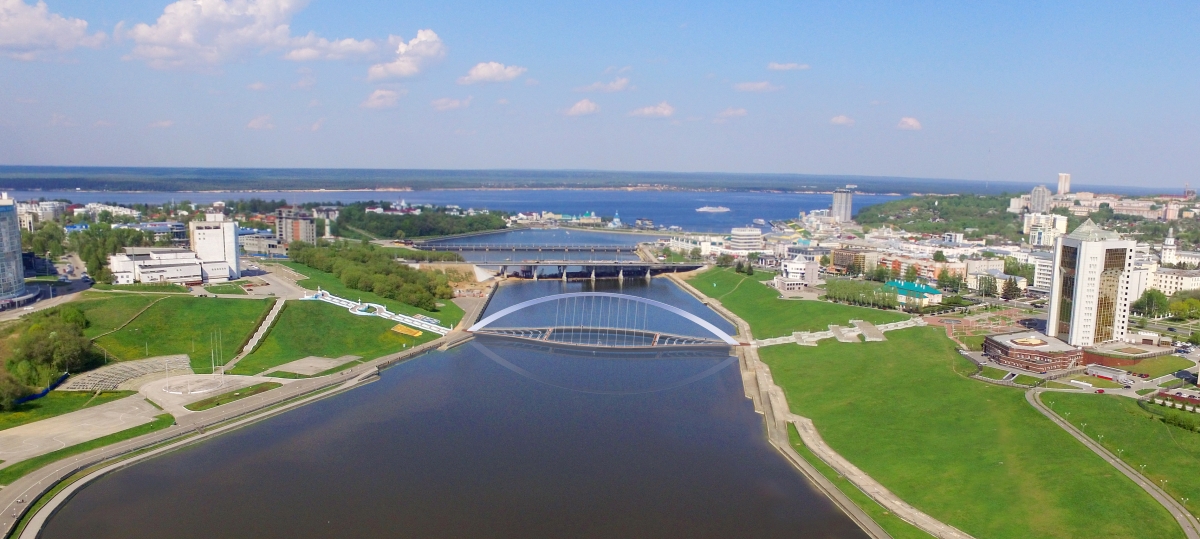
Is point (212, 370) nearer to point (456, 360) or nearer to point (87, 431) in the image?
point (87, 431)

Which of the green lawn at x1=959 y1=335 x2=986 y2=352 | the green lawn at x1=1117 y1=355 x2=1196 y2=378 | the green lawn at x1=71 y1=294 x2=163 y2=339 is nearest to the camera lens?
the green lawn at x1=1117 y1=355 x2=1196 y2=378

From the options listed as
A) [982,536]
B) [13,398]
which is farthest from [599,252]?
[982,536]

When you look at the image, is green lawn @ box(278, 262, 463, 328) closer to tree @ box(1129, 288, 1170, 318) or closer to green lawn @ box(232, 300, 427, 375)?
green lawn @ box(232, 300, 427, 375)

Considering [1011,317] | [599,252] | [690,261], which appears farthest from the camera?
[599,252]

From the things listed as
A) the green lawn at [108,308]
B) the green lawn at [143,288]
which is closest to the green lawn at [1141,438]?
the green lawn at [108,308]

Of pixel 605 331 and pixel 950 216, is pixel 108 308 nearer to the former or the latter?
pixel 605 331

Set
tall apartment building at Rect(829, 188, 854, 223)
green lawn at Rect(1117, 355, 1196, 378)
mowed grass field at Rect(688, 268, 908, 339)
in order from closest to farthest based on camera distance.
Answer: green lawn at Rect(1117, 355, 1196, 378) < mowed grass field at Rect(688, 268, 908, 339) < tall apartment building at Rect(829, 188, 854, 223)

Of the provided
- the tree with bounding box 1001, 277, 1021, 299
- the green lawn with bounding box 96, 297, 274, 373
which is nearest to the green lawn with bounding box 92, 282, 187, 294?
the green lawn with bounding box 96, 297, 274, 373
